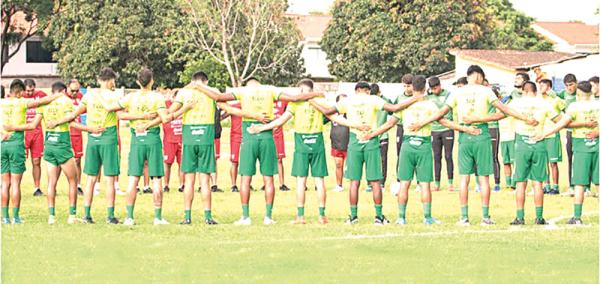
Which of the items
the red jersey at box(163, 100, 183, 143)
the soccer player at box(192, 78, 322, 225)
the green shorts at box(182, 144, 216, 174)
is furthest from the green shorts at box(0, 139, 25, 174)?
the red jersey at box(163, 100, 183, 143)

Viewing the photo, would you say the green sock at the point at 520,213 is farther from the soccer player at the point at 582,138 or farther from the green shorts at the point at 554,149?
the green shorts at the point at 554,149

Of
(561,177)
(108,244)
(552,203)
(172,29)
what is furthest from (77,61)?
(108,244)

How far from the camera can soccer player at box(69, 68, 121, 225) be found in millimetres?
17953

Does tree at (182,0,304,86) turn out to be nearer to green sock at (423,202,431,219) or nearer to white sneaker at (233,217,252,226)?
white sneaker at (233,217,252,226)

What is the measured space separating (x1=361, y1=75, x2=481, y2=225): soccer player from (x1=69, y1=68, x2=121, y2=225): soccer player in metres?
3.76

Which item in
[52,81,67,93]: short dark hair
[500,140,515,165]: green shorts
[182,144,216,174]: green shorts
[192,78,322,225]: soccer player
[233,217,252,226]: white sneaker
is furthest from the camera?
[500,140,515,165]: green shorts

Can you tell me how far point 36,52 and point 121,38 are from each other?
14359 millimetres

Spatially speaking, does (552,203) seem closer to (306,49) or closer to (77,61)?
(77,61)

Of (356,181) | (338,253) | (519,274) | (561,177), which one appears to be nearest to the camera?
(519,274)

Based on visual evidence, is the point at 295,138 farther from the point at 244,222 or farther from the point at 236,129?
the point at 236,129

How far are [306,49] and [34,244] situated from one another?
86048 millimetres

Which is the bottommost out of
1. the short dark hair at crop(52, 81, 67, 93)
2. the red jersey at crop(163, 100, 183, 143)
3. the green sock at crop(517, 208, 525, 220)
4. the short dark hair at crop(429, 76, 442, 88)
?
the green sock at crop(517, 208, 525, 220)

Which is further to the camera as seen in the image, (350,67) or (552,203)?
(350,67)

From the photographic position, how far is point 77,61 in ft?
250
